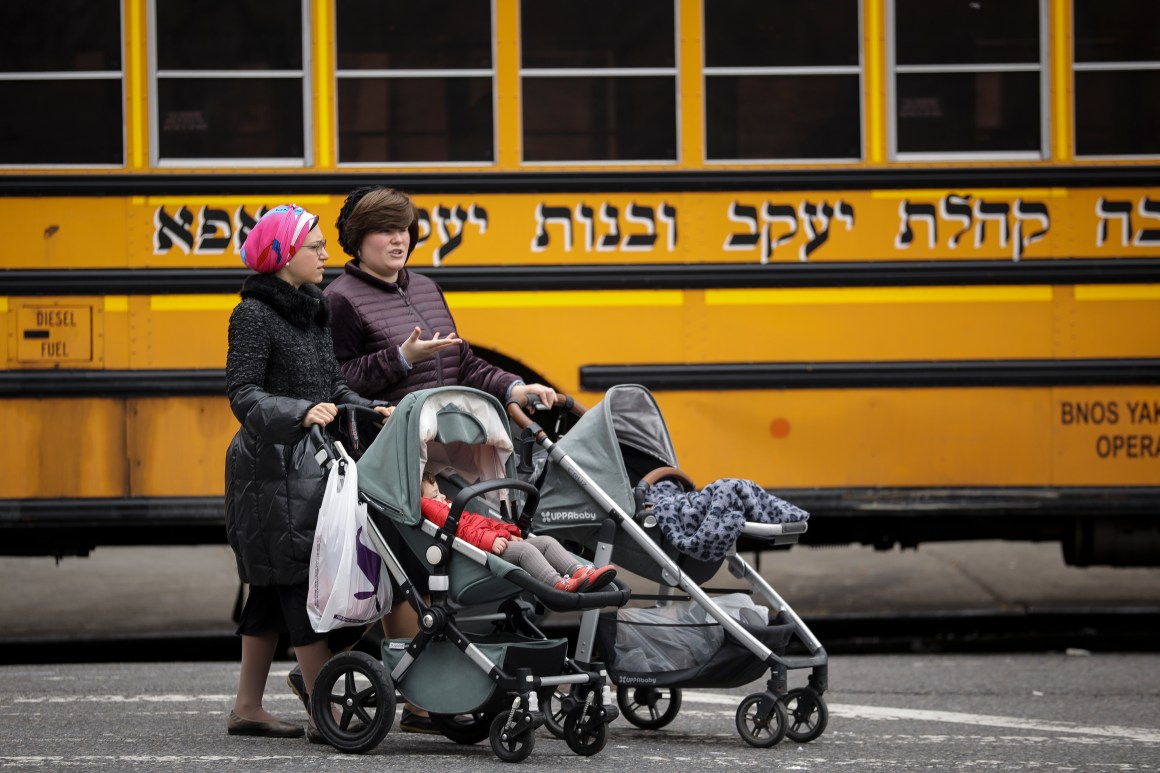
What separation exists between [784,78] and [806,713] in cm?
259

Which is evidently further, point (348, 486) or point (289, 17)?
point (289, 17)

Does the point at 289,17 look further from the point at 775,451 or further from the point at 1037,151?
the point at 1037,151

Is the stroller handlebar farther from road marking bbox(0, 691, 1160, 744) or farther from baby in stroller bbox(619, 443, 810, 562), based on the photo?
road marking bbox(0, 691, 1160, 744)

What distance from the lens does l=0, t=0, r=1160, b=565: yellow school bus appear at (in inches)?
247

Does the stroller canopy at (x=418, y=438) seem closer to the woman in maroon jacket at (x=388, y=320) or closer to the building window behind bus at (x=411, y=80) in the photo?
the woman in maroon jacket at (x=388, y=320)

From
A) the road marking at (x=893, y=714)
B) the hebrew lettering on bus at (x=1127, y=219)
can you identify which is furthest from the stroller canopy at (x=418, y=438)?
the hebrew lettering on bus at (x=1127, y=219)

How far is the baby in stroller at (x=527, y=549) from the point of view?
4.34 metres

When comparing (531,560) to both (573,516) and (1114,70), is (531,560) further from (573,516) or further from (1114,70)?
(1114,70)

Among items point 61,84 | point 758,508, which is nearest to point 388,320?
point 758,508

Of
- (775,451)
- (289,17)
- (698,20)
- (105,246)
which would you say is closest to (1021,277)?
(775,451)

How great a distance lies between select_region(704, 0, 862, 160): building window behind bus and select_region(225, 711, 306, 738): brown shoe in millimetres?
2685

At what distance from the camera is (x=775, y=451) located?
6352 mm

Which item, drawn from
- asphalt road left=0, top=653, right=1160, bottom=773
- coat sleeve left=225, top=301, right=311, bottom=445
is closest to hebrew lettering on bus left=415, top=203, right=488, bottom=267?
asphalt road left=0, top=653, right=1160, bottom=773

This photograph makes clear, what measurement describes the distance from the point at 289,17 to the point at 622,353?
1687 millimetres
